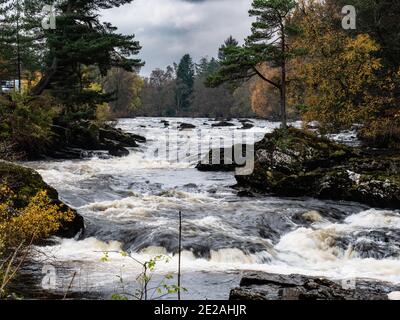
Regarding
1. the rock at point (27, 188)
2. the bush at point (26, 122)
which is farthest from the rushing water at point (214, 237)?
the bush at point (26, 122)

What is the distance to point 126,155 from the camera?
32656mm

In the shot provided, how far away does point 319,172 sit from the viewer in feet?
61.9

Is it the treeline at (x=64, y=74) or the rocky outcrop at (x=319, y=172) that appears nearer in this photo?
the rocky outcrop at (x=319, y=172)

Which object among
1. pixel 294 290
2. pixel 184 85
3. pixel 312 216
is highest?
pixel 184 85

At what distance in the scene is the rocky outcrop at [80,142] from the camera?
30.7 m

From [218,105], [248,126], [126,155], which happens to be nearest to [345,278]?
[126,155]

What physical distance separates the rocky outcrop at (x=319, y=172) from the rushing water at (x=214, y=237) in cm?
70

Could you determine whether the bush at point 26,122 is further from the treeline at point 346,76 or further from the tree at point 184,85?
the tree at point 184,85

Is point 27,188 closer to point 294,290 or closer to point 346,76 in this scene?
point 294,290

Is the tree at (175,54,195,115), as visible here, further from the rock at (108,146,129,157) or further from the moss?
the moss

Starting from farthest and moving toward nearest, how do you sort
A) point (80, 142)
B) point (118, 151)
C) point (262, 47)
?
1. point (80, 142)
2. point (118, 151)
3. point (262, 47)

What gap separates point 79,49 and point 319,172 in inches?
694

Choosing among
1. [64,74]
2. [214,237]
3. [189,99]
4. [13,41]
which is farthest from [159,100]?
[214,237]
